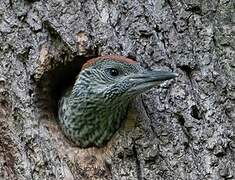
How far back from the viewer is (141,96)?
4.25m

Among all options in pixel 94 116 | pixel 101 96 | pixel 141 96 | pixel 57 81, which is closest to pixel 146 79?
pixel 141 96

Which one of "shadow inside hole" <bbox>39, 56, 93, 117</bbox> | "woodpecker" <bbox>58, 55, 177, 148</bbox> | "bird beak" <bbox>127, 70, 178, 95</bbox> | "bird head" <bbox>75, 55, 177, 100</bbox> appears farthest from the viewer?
"shadow inside hole" <bbox>39, 56, 93, 117</bbox>

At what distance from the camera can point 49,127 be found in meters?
4.53

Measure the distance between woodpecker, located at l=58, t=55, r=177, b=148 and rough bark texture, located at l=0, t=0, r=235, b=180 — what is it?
0.09 meters

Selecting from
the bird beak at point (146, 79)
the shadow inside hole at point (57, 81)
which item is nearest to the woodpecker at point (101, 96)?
the bird beak at point (146, 79)

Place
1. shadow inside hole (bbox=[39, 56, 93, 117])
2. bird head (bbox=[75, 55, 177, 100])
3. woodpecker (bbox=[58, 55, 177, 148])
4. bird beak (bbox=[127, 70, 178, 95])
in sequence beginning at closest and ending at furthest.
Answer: bird beak (bbox=[127, 70, 178, 95]) < bird head (bbox=[75, 55, 177, 100]) < woodpecker (bbox=[58, 55, 177, 148]) < shadow inside hole (bbox=[39, 56, 93, 117])

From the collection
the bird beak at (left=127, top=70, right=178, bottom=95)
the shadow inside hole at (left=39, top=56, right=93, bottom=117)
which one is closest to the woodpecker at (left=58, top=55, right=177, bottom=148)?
the bird beak at (left=127, top=70, right=178, bottom=95)

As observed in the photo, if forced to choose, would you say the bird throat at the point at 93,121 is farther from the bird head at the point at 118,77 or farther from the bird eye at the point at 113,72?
the bird eye at the point at 113,72

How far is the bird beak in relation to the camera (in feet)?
12.9

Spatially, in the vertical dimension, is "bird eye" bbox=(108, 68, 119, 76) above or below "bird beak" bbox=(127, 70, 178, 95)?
above

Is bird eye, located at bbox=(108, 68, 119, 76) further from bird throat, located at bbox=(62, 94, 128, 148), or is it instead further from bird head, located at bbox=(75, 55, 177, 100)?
bird throat, located at bbox=(62, 94, 128, 148)

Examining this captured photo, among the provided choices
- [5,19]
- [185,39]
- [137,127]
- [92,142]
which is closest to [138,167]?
[137,127]

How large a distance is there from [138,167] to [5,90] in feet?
3.89

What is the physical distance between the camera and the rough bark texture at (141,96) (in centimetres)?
407
